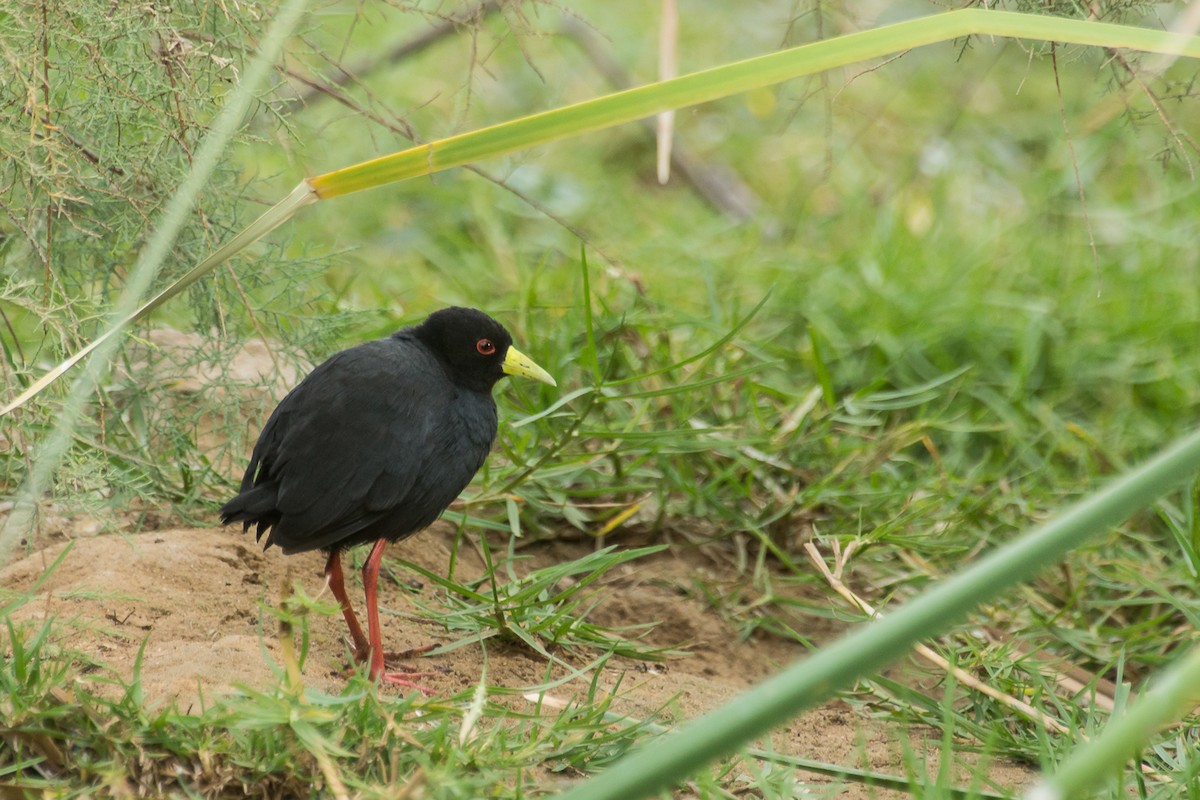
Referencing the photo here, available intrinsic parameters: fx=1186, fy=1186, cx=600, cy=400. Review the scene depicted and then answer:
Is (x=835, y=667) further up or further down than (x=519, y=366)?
further up

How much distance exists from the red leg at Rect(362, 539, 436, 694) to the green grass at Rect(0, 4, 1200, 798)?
0.20 meters

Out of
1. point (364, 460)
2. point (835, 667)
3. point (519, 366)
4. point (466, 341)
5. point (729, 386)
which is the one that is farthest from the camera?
point (729, 386)

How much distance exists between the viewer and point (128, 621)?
2543 millimetres

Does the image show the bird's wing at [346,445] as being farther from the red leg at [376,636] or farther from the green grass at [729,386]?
the green grass at [729,386]

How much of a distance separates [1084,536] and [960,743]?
136 centimetres

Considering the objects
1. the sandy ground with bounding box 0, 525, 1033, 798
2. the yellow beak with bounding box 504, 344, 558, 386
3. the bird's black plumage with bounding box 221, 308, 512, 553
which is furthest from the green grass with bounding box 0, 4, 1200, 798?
the bird's black plumage with bounding box 221, 308, 512, 553

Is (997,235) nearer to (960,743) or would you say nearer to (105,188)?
(960,743)

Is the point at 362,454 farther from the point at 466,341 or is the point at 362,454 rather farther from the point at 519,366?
the point at 519,366

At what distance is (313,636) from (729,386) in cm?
175

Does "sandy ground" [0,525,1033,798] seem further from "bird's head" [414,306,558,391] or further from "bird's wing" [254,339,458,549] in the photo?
"bird's head" [414,306,558,391]

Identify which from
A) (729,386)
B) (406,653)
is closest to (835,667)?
(406,653)

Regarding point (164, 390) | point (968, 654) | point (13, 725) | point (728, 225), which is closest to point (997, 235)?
point (728, 225)

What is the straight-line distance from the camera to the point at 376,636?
8.36 ft

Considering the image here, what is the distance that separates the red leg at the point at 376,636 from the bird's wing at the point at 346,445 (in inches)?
4.5
